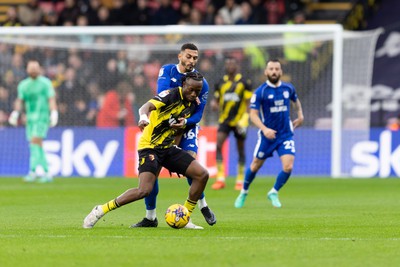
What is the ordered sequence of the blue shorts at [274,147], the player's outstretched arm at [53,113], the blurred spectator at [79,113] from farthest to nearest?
the blurred spectator at [79,113] < the player's outstretched arm at [53,113] < the blue shorts at [274,147]

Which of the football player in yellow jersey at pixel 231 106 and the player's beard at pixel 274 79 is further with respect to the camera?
the football player in yellow jersey at pixel 231 106

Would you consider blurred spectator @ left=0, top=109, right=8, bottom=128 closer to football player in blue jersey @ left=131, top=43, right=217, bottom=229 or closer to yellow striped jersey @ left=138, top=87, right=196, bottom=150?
football player in blue jersey @ left=131, top=43, right=217, bottom=229

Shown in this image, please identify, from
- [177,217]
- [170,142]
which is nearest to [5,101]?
[170,142]

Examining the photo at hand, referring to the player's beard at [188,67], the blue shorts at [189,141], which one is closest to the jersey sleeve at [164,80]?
the player's beard at [188,67]

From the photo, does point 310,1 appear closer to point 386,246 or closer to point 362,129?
point 362,129

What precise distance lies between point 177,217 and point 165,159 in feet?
2.16

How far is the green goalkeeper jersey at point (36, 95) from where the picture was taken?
22.5m

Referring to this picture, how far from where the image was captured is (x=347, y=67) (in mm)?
25641

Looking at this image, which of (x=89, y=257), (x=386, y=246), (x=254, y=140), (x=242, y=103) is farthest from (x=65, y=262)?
(x=254, y=140)

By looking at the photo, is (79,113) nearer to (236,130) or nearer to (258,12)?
(258,12)

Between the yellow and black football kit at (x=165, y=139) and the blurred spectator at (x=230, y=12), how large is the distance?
1645 centimetres

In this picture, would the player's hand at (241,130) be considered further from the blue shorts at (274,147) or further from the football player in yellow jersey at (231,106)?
the blue shorts at (274,147)

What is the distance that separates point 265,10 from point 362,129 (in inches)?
213

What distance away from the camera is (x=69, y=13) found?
2862 centimetres
